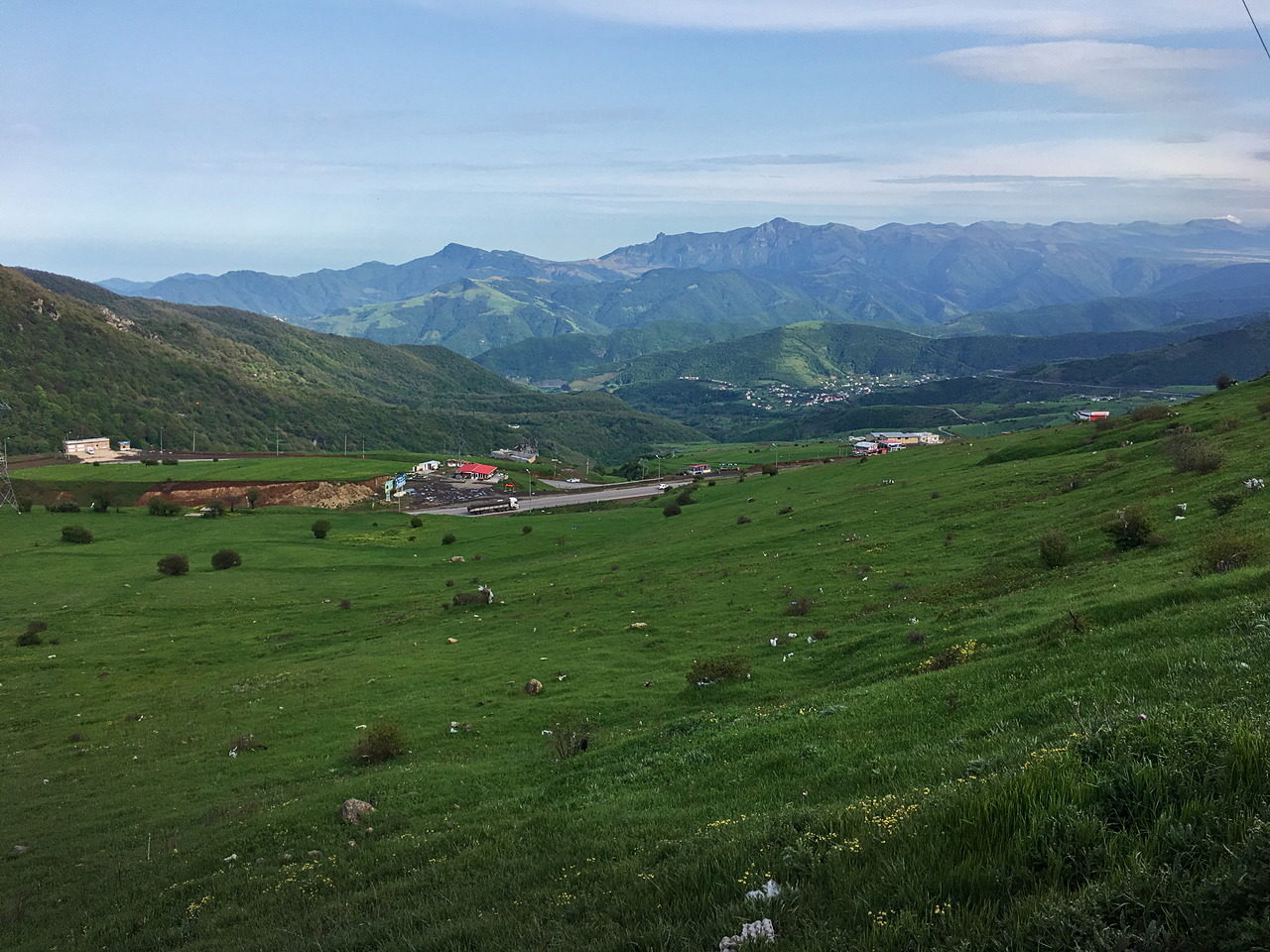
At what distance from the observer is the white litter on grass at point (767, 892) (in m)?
6.41

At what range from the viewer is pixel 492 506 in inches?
4537

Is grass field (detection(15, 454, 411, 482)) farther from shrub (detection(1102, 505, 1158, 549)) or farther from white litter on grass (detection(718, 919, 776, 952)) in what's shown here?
white litter on grass (detection(718, 919, 776, 952))

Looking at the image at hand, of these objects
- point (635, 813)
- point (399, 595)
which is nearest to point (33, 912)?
point (635, 813)

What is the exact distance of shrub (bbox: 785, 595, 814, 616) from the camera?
29.5m

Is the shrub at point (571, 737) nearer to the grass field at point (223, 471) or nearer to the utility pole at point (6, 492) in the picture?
the utility pole at point (6, 492)

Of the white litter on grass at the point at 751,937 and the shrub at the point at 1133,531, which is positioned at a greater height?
the white litter on grass at the point at 751,937

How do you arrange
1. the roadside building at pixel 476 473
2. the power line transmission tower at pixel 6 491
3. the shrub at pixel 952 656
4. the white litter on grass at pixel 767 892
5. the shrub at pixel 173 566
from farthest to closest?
1. the roadside building at pixel 476 473
2. the power line transmission tower at pixel 6 491
3. the shrub at pixel 173 566
4. the shrub at pixel 952 656
5. the white litter on grass at pixel 767 892

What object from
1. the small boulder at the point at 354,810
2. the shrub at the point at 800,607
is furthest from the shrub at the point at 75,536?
the small boulder at the point at 354,810

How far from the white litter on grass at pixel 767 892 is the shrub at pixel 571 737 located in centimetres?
1167

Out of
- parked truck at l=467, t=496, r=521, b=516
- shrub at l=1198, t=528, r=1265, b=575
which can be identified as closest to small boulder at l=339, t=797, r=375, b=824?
shrub at l=1198, t=528, r=1265, b=575

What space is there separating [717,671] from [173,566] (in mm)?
58308

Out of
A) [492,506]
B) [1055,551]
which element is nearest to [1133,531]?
[1055,551]

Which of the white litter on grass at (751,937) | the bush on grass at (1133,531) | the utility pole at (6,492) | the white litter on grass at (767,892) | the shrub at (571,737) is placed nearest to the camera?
the white litter on grass at (751,937)

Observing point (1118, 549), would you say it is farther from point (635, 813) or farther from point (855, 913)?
point (855, 913)
